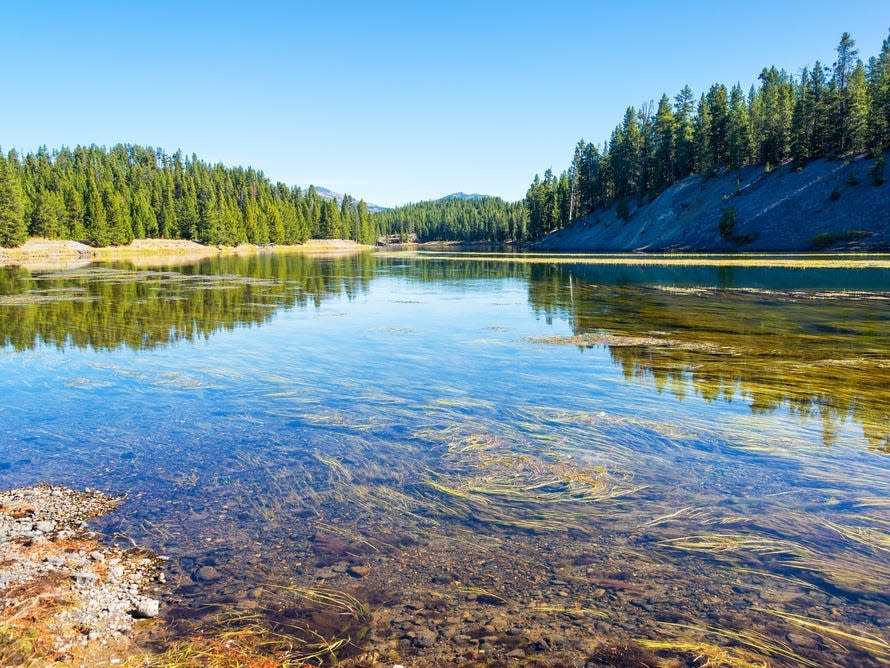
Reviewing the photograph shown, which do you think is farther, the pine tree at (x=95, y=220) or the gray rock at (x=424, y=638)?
the pine tree at (x=95, y=220)

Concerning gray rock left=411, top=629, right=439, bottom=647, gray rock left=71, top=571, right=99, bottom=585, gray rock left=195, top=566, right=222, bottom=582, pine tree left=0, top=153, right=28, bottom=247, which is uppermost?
pine tree left=0, top=153, right=28, bottom=247

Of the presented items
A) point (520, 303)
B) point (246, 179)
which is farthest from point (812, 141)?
point (246, 179)

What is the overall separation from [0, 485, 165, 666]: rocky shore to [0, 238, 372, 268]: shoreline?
76901 millimetres

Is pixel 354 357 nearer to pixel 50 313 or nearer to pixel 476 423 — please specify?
pixel 476 423

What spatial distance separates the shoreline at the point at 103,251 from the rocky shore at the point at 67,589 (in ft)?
252

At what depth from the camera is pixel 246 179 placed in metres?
186

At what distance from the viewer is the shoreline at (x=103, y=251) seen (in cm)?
8406

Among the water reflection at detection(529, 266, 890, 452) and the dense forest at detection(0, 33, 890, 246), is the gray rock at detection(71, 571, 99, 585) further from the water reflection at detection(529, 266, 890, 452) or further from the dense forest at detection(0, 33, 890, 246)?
the dense forest at detection(0, 33, 890, 246)

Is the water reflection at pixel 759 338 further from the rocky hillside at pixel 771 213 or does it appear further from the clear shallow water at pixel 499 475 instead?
the rocky hillside at pixel 771 213

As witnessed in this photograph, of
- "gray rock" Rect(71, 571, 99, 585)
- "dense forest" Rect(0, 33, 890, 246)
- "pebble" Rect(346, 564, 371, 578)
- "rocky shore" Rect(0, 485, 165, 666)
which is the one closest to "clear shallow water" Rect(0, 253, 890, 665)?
"pebble" Rect(346, 564, 371, 578)

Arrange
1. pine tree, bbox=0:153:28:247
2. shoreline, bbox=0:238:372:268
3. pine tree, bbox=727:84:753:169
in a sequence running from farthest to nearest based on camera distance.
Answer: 1. pine tree, bbox=727:84:753:169
2. pine tree, bbox=0:153:28:247
3. shoreline, bbox=0:238:372:268

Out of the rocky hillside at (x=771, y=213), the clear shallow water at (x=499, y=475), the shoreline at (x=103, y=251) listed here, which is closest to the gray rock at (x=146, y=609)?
the clear shallow water at (x=499, y=475)

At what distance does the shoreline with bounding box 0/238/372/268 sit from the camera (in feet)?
276

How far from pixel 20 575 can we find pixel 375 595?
3.47 meters
